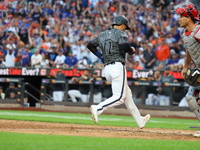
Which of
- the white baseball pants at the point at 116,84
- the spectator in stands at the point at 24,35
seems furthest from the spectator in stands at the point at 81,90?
the white baseball pants at the point at 116,84

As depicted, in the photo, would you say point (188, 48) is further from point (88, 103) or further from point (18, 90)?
point (18, 90)

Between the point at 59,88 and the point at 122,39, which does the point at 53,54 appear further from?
the point at 122,39

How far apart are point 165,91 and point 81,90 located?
3.41m

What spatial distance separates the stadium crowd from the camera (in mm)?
16562

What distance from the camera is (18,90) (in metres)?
16.9

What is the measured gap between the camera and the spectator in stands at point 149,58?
1617 centimetres

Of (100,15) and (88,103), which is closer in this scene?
(88,103)

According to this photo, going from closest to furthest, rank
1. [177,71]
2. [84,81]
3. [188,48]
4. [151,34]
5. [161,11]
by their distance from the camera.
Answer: [188,48] → [177,71] → [84,81] → [151,34] → [161,11]

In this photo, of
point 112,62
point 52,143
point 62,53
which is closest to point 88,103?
point 62,53

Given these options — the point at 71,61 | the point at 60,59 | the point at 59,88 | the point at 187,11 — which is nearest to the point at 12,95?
the point at 59,88

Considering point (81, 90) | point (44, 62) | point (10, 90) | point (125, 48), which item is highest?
point (125, 48)

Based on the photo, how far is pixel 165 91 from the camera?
48.2 ft

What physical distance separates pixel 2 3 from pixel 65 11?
4.42m

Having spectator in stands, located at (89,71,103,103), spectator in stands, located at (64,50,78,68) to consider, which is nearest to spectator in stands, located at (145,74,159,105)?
spectator in stands, located at (89,71,103,103)
